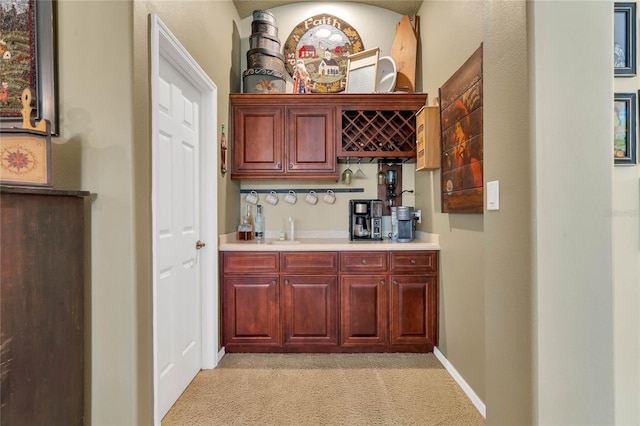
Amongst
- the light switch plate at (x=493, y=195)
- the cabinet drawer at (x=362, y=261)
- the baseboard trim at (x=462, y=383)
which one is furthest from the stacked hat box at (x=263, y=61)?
the baseboard trim at (x=462, y=383)

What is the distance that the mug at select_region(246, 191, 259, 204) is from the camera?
325 centimetres

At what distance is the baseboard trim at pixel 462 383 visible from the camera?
1.92m

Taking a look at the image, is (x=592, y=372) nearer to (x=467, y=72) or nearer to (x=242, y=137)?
(x=467, y=72)

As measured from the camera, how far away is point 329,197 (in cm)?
330

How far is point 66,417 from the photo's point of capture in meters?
1.30

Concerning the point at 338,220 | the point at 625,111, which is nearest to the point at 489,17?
the point at 625,111

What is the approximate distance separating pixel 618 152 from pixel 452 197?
978 millimetres

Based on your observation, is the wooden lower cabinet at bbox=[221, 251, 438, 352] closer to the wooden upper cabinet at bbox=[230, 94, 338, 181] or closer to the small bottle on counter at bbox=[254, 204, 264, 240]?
the small bottle on counter at bbox=[254, 204, 264, 240]

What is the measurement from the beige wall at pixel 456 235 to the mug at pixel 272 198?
1.47 metres

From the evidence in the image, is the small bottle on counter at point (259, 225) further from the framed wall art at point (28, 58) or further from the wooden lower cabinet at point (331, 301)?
the framed wall art at point (28, 58)

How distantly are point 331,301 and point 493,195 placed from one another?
66.9 inches

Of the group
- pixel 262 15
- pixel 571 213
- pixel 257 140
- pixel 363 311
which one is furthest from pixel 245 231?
pixel 571 213

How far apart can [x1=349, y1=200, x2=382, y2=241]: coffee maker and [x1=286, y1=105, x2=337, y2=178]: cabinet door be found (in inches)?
17.0

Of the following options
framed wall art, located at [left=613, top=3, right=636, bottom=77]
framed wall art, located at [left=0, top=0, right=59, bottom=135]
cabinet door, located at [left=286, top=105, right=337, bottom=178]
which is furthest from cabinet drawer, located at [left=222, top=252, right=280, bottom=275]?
framed wall art, located at [left=613, top=3, right=636, bottom=77]
